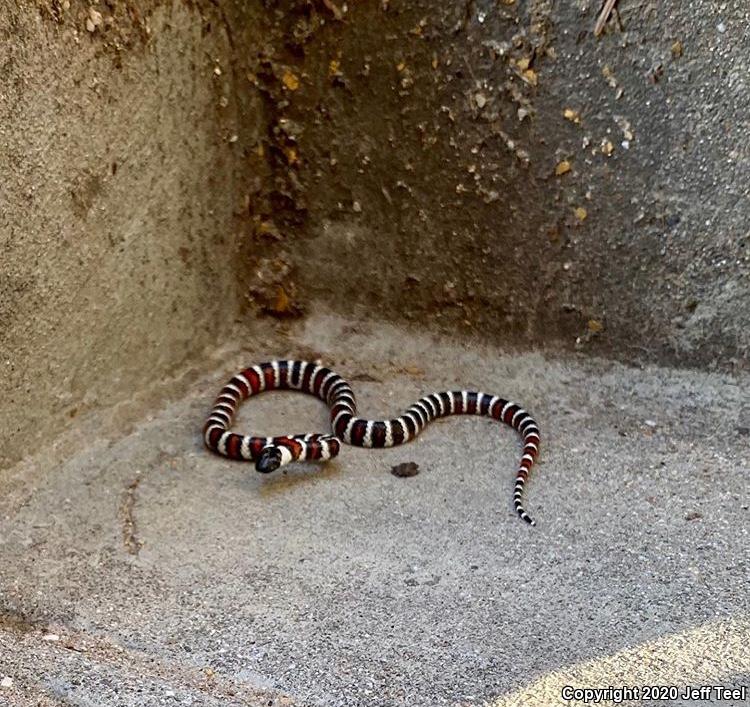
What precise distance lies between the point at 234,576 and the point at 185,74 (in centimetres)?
300

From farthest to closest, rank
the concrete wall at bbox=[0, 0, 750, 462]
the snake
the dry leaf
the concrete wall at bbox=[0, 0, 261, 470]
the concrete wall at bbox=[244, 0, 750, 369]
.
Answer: the dry leaf < the concrete wall at bbox=[244, 0, 750, 369] < the snake < the concrete wall at bbox=[0, 0, 750, 462] < the concrete wall at bbox=[0, 0, 261, 470]

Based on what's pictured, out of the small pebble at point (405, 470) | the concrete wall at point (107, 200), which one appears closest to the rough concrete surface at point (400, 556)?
the small pebble at point (405, 470)

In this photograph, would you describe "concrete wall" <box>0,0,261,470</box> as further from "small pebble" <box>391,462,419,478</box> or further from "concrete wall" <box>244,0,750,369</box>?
"small pebble" <box>391,462,419,478</box>

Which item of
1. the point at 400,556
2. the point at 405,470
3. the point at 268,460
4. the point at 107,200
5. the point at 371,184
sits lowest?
the point at 400,556

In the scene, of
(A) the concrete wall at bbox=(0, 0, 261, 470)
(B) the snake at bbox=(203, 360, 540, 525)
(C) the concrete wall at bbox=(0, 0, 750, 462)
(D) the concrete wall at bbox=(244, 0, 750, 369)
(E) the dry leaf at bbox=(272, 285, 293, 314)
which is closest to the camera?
(A) the concrete wall at bbox=(0, 0, 261, 470)

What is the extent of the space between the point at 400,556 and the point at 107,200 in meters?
2.45

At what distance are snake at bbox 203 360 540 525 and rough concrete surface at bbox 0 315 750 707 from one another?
0.09 meters

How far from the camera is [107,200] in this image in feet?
18.3

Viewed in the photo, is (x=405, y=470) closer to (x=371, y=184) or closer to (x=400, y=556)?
(x=400, y=556)

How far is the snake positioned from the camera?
18.3ft

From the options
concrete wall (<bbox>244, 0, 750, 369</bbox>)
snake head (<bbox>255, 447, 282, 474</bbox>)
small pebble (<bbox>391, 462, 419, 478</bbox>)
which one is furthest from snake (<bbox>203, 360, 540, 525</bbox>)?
concrete wall (<bbox>244, 0, 750, 369</bbox>)

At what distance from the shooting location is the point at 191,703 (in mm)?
3822

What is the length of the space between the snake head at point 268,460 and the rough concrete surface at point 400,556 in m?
0.14

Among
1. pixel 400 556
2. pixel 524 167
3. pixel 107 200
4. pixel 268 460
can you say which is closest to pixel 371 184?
pixel 524 167
